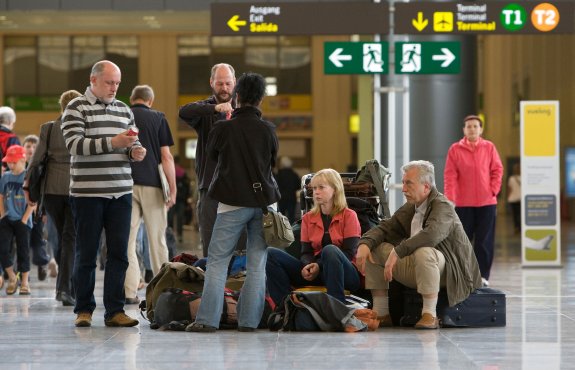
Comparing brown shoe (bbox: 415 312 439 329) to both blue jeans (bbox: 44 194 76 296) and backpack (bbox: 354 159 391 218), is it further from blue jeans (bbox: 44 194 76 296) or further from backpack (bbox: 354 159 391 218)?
blue jeans (bbox: 44 194 76 296)

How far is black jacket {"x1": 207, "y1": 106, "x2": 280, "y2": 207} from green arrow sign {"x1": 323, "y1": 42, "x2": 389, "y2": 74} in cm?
761

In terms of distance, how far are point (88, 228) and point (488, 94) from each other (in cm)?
4136

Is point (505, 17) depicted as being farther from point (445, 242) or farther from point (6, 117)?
A: point (445, 242)

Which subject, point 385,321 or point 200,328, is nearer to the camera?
point 200,328

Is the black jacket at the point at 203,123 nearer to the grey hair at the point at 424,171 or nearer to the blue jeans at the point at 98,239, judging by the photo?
the blue jeans at the point at 98,239

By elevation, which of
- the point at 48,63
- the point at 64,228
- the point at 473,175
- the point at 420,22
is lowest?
the point at 64,228

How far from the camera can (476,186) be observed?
13266mm

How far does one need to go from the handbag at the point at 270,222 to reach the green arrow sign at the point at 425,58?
7882 mm

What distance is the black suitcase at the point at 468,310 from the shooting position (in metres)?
8.94

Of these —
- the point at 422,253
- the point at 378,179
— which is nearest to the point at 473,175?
the point at 378,179

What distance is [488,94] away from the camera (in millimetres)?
48750

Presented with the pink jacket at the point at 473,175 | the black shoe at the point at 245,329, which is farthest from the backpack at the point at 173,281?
the pink jacket at the point at 473,175

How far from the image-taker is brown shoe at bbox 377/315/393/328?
9.09 meters

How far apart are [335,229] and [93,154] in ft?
6.28
